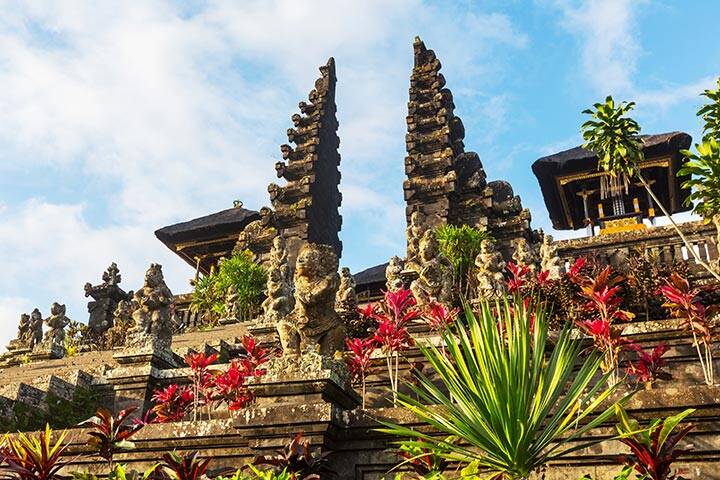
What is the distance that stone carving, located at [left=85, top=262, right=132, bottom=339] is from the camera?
2152cm

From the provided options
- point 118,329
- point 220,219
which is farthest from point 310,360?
point 220,219

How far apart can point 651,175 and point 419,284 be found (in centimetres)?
1705

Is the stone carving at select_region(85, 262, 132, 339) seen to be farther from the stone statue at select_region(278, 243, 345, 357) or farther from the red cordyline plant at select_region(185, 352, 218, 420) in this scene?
the stone statue at select_region(278, 243, 345, 357)

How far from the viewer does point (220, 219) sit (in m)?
28.6

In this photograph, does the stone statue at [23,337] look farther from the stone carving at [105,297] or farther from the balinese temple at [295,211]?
the balinese temple at [295,211]

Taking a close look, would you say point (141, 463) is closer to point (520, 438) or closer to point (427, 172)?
point (520, 438)

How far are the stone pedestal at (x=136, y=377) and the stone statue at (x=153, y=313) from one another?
0.36 meters

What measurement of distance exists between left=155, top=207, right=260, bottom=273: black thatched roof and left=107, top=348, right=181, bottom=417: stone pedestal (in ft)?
65.0

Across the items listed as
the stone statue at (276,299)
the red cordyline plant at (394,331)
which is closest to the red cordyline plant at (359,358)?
the red cordyline plant at (394,331)

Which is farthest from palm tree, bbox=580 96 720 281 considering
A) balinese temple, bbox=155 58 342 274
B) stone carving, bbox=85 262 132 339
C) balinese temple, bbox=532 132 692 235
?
stone carving, bbox=85 262 132 339

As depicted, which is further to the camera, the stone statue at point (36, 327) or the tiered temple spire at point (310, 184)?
the tiered temple spire at point (310, 184)

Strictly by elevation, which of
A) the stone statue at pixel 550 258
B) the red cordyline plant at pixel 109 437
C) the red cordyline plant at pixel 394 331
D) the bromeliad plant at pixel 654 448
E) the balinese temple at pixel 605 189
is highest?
the balinese temple at pixel 605 189

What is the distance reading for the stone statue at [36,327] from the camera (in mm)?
17438

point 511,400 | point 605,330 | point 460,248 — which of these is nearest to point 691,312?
point 605,330
